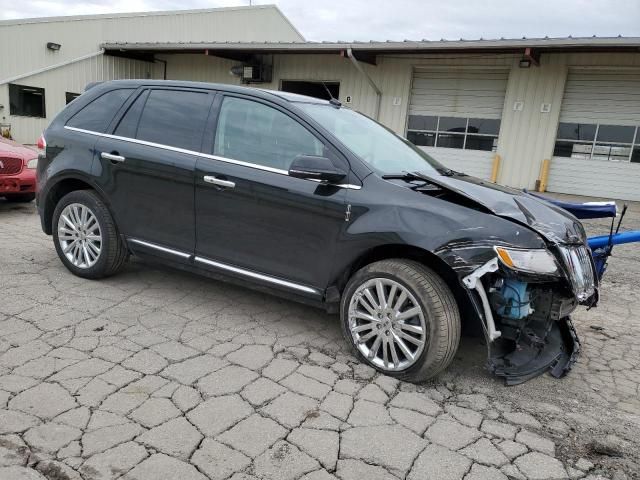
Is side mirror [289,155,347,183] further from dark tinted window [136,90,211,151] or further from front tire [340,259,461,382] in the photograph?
dark tinted window [136,90,211,151]

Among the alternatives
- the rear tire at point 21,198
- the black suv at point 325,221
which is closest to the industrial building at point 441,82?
the rear tire at point 21,198

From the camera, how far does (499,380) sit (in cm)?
334

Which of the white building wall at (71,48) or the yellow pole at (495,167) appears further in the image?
the white building wall at (71,48)

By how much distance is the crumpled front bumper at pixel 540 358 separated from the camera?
312cm

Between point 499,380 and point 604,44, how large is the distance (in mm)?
10746

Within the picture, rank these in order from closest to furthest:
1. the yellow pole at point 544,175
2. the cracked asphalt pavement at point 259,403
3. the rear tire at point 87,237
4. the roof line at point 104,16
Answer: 1. the cracked asphalt pavement at point 259,403
2. the rear tire at point 87,237
3. the yellow pole at point 544,175
4. the roof line at point 104,16

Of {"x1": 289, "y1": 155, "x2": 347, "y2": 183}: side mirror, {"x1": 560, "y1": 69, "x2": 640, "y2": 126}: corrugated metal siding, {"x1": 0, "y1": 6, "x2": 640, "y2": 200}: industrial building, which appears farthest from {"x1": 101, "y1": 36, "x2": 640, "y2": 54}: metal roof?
{"x1": 289, "y1": 155, "x2": 347, "y2": 183}: side mirror

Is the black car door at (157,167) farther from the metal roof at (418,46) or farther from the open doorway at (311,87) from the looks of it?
the open doorway at (311,87)

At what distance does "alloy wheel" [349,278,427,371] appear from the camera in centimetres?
313

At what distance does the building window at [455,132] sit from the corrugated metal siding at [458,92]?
17cm

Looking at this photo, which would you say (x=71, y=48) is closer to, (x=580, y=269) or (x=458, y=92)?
(x=458, y=92)

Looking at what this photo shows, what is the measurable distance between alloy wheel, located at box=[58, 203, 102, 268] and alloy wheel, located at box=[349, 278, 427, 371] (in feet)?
8.07

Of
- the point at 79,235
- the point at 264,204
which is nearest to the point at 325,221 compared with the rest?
the point at 264,204

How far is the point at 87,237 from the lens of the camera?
14.9ft
